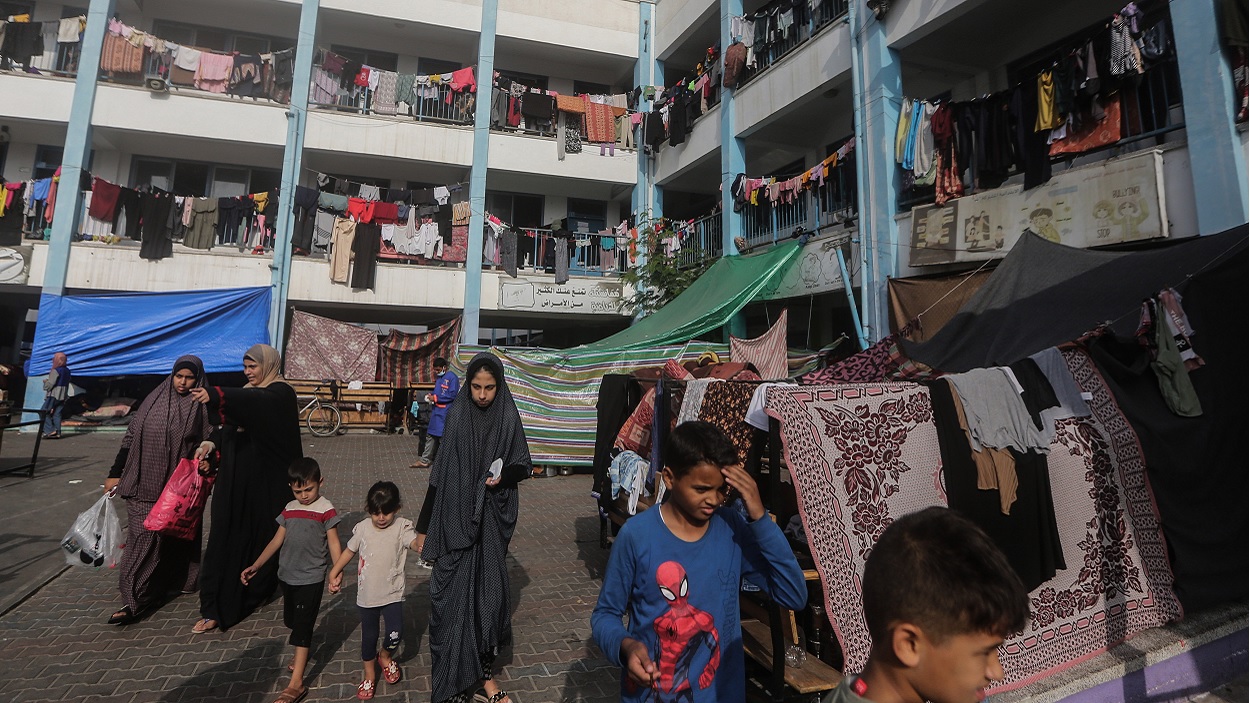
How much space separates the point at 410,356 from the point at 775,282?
9.06m

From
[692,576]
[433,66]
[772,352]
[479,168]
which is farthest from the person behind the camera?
[433,66]

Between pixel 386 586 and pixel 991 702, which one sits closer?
pixel 991 702

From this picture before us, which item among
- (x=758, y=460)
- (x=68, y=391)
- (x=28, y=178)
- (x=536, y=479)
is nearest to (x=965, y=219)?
(x=758, y=460)

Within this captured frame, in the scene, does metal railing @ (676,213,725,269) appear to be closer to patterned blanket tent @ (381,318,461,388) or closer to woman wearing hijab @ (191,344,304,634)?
patterned blanket tent @ (381,318,461,388)

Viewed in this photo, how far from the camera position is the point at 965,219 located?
709 cm

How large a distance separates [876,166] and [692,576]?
8.16m

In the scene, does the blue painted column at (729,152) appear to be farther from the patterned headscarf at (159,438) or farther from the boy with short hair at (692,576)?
the boy with short hair at (692,576)

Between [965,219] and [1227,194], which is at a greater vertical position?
[965,219]

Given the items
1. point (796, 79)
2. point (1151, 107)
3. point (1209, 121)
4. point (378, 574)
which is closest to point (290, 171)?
point (796, 79)

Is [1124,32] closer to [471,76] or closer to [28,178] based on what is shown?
[471,76]

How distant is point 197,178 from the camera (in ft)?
47.1

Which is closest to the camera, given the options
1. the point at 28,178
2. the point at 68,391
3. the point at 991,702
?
the point at 991,702

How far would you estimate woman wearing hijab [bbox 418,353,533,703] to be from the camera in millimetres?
2922

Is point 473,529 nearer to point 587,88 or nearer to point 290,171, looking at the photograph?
point 290,171
